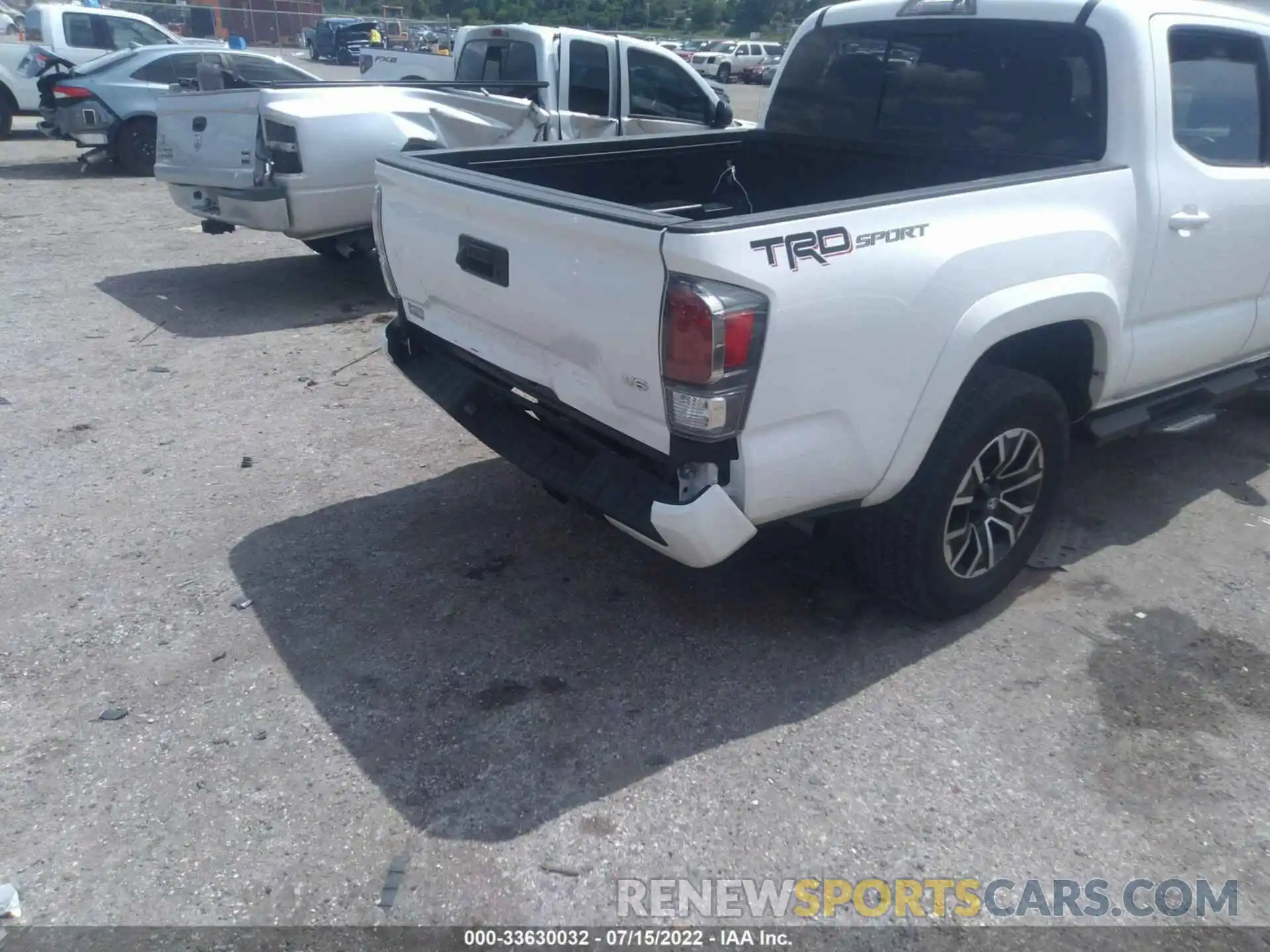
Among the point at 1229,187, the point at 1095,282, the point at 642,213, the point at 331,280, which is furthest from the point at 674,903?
the point at 331,280

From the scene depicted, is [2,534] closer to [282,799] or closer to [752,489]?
[282,799]

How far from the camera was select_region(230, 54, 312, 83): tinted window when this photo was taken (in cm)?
1056

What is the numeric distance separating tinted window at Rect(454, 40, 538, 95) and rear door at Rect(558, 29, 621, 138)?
0.97 feet

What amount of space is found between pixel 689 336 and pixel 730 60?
4155cm

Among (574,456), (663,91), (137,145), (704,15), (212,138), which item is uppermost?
(704,15)

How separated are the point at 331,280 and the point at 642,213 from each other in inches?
249

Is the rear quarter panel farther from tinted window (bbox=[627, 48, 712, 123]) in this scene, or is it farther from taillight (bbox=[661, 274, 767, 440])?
tinted window (bbox=[627, 48, 712, 123])

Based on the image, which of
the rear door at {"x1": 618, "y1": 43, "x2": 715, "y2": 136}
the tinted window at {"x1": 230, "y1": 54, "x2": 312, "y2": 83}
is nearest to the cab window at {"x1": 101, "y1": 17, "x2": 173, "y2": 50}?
the tinted window at {"x1": 230, "y1": 54, "x2": 312, "y2": 83}

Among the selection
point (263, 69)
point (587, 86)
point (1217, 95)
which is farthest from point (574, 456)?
point (263, 69)

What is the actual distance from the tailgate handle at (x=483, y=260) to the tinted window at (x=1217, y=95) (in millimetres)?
2627

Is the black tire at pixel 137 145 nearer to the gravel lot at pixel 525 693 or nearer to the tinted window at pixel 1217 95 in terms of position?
the gravel lot at pixel 525 693

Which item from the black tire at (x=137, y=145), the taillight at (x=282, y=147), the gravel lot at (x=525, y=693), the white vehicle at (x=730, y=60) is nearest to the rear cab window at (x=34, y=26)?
the black tire at (x=137, y=145)

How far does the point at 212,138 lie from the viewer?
7.78 m

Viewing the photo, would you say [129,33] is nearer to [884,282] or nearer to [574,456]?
[574,456]
